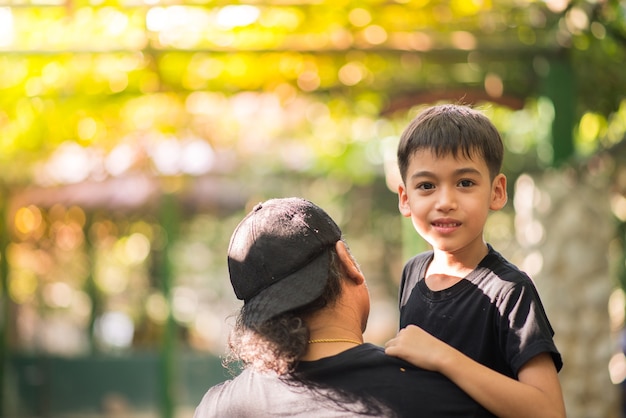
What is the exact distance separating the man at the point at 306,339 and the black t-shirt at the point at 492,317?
0.69 ft

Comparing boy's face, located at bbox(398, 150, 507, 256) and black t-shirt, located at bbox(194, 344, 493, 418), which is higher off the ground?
boy's face, located at bbox(398, 150, 507, 256)

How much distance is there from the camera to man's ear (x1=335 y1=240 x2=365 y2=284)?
7.50 feet

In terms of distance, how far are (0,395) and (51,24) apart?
217 inches

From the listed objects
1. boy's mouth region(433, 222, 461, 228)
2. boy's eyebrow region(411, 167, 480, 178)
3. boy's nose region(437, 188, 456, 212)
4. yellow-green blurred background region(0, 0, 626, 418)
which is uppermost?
yellow-green blurred background region(0, 0, 626, 418)

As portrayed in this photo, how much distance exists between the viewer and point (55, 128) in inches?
368

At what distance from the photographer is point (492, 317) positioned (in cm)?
242

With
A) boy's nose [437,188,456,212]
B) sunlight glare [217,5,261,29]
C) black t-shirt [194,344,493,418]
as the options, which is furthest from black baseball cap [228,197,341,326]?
sunlight glare [217,5,261,29]

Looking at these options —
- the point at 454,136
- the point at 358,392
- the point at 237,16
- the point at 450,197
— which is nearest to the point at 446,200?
the point at 450,197

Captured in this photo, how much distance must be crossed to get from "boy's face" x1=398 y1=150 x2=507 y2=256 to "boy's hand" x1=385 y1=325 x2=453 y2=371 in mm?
350

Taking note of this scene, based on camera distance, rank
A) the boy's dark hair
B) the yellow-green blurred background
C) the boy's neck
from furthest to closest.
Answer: the yellow-green blurred background < the boy's neck < the boy's dark hair

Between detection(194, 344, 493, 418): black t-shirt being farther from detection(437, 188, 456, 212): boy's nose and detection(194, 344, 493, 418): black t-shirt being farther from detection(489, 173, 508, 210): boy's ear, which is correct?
detection(489, 173, 508, 210): boy's ear

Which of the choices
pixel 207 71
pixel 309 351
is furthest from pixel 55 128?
pixel 309 351

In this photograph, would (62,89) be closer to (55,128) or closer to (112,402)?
(55,128)

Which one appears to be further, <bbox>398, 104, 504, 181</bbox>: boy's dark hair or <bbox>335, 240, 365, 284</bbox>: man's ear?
<bbox>398, 104, 504, 181</bbox>: boy's dark hair
